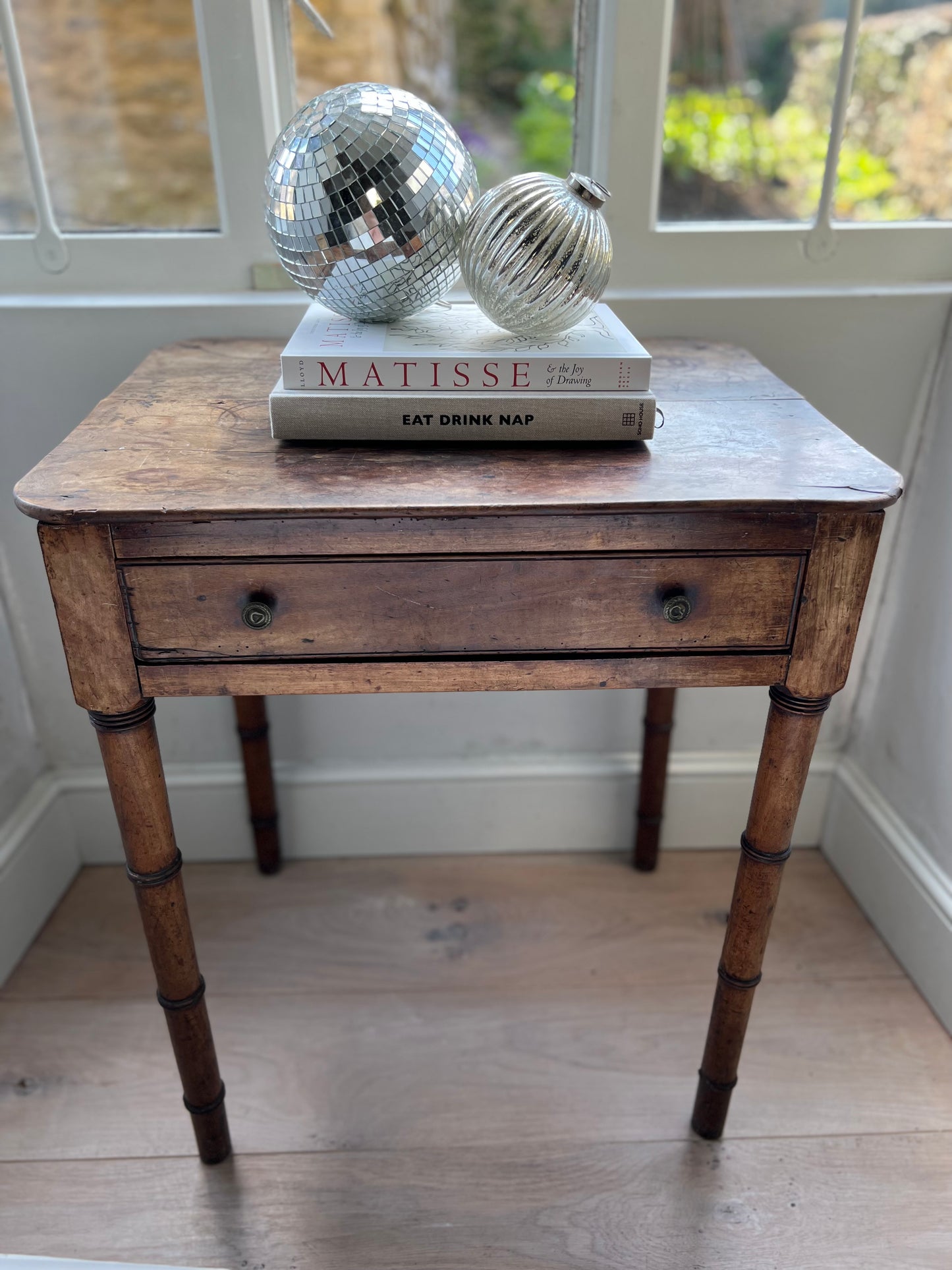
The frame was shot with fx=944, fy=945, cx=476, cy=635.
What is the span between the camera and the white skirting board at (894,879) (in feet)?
3.85

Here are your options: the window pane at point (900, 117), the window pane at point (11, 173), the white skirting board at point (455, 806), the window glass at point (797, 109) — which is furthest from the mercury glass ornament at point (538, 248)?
the window glass at point (797, 109)

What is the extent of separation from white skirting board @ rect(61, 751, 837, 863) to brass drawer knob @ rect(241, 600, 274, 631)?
2.20ft

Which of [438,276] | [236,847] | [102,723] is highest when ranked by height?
[438,276]

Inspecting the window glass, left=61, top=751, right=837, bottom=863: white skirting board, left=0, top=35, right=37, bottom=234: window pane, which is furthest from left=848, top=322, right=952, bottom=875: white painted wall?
left=0, top=35, right=37, bottom=234: window pane

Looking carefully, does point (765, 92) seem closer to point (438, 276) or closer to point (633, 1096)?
point (438, 276)

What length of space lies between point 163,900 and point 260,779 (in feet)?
1.48

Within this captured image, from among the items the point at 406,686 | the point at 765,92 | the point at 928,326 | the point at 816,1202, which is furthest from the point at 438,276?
the point at 765,92

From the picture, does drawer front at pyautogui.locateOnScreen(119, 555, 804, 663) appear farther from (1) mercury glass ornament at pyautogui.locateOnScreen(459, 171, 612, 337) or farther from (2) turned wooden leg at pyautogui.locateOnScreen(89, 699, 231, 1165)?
(1) mercury glass ornament at pyautogui.locateOnScreen(459, 171, 612, 337)

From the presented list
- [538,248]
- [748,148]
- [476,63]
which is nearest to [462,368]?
[538,248]

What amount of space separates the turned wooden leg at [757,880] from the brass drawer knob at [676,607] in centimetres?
13

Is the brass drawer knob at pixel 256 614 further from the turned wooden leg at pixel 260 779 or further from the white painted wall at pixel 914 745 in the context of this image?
the white painted wall at pixel 914 745

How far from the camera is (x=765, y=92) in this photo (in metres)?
3.95

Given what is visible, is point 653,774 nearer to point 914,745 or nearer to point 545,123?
point 914,745

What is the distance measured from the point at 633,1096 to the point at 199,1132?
1.57 feet
